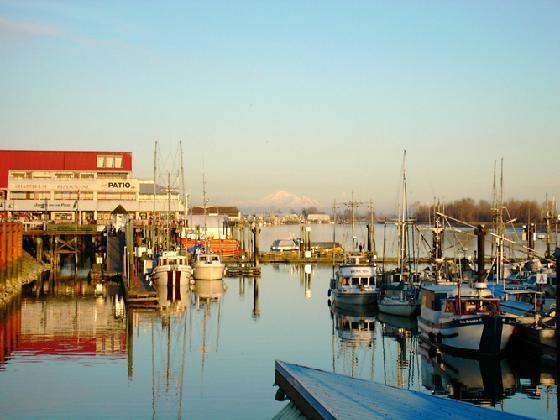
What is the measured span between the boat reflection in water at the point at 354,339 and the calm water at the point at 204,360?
0.07 metres

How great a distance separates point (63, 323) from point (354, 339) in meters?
16.0


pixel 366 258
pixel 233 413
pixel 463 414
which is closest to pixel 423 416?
pixel 463 414

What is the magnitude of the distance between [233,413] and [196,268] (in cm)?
4808

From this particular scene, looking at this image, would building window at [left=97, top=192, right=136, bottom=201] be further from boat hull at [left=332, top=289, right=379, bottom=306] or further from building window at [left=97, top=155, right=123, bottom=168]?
boat hull at [left=332, top=289, right=379, bottom=306]

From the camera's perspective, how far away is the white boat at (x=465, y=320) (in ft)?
133

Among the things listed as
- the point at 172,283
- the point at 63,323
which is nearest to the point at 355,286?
the point at 172,283

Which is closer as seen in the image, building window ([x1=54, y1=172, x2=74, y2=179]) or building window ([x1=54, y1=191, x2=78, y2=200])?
building window ([x1=54, y1=191, x2=78, y2=200])

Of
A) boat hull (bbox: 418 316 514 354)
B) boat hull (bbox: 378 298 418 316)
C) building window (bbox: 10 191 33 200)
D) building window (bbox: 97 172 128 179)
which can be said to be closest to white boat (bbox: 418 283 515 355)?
boat hull (bbox: 418 316 514 354)

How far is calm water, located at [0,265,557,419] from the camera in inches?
1267

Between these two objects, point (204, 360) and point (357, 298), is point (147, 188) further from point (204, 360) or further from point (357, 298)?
point (204, 360)

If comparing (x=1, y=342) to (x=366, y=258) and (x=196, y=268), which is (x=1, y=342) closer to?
(x=196, y=268)

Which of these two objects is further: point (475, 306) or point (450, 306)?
point (450, 306)

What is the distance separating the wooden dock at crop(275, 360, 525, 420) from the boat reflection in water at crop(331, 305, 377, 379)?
11.8m

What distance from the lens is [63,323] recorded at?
51875mm
